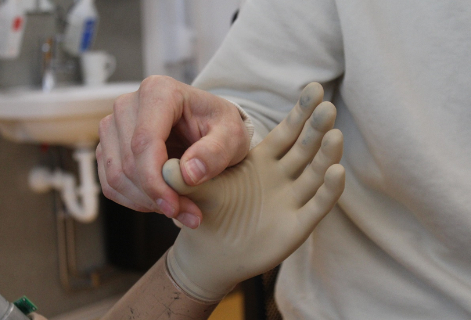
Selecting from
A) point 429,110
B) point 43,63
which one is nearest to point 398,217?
point 429,110

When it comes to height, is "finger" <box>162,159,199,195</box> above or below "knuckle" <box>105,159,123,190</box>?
above

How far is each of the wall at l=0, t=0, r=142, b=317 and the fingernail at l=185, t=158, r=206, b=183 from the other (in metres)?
1.31

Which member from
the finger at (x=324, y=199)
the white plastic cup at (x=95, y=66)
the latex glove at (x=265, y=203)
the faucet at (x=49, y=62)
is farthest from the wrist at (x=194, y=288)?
the white plastic cup at (x=95, y=66)

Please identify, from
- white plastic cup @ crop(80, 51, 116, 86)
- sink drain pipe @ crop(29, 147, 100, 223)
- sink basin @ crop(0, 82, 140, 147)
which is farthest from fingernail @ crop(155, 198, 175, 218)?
white plastic cup @ crop(80, 51, 116, 86)

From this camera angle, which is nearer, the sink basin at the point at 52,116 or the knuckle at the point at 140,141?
the knuckle at the point at 140,141

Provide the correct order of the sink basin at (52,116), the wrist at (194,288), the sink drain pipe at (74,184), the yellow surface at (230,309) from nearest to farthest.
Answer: the wrist at (194,288) < the sink basin at (52,116) < the sink drain pipe at (74,184) < the yellow surface at (230,309)

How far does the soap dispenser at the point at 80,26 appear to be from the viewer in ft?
4.82

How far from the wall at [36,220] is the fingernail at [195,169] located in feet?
4.30

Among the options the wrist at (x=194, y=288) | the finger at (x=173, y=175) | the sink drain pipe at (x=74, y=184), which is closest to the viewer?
the finger at (x=173, y=175)

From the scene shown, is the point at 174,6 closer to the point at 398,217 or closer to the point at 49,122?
the point at 49,122

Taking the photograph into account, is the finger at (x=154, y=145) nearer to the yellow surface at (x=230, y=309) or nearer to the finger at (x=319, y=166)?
the finger at (x=319, y=166)

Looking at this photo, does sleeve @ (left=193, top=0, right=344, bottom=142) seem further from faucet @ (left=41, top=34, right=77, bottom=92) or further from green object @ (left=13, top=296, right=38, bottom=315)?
faucet @ (left=41, top=34, right=77, bottom=92)

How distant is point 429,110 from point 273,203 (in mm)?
192

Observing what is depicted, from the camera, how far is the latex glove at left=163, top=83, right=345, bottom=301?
40 centimetres
